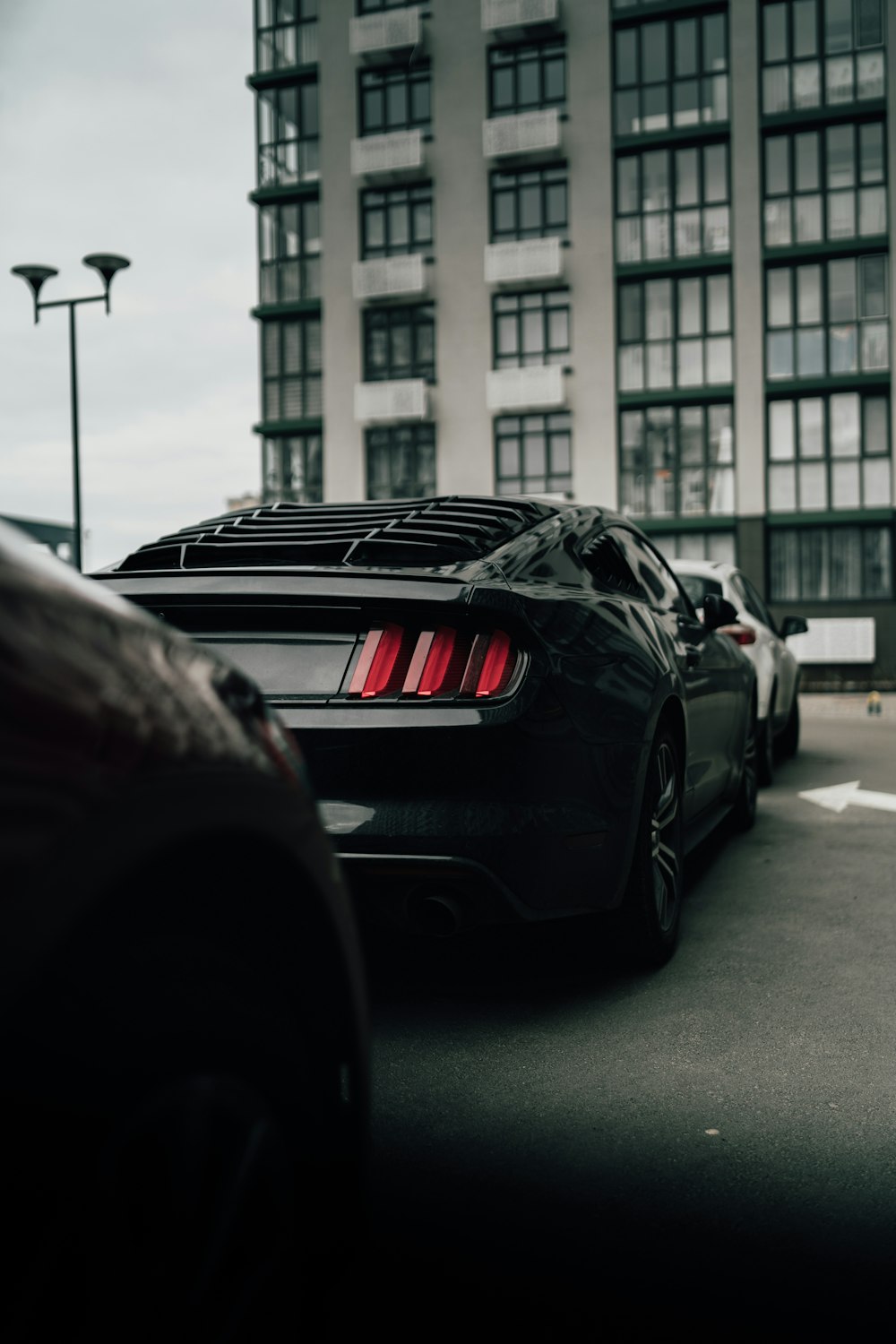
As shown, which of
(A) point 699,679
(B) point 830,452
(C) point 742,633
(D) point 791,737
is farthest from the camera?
(B) point 830,452

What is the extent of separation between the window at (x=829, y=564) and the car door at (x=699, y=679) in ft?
89.1

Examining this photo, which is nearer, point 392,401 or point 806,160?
point 806,160

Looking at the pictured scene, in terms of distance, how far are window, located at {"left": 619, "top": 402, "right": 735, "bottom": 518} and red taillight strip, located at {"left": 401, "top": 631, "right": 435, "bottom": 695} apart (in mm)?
30377

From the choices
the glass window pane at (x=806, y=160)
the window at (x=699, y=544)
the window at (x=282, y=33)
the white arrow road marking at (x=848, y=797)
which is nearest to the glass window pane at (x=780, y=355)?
the glass window pane at (x=806, y=160)

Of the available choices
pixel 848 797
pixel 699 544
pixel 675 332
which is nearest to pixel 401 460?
Answer: pixel 675 332

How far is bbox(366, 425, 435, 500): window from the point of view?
115 ft

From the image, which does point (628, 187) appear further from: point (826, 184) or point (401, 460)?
point (401, 460)

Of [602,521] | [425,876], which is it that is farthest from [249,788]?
[602,521]

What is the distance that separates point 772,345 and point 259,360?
47.4 feet

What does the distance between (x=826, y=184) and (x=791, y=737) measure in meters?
25.0

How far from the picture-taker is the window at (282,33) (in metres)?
36.4

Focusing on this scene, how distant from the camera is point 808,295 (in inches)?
1270

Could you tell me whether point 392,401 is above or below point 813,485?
above

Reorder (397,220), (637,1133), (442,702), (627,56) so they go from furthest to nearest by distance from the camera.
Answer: (397,220), (627,56), (442,702), (637,1133)
